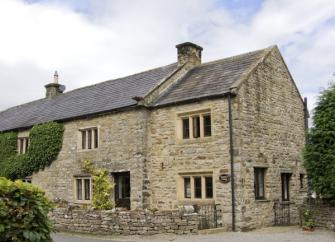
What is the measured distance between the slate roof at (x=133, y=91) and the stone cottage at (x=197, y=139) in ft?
0.34

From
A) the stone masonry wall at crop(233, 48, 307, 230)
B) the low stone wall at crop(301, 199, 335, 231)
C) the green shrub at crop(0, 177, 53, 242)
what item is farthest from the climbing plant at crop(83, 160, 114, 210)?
the green shrub at crop(0, 177, 53, 242)

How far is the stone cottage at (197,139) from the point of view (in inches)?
734

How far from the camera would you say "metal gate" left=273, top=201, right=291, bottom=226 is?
20156 mm

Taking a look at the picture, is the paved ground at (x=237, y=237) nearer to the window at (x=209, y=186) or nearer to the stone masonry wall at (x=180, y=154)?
the stone masonry wall at (x=180, y=154)

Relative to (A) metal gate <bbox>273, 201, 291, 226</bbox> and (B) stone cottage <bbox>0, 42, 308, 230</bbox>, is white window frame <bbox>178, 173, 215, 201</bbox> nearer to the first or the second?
(B) stone cottage <bbox>0, 42, 308, 230</bbox>

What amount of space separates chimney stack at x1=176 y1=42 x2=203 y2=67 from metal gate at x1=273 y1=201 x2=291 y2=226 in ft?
29.0

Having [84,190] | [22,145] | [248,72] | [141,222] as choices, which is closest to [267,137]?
[248,72]

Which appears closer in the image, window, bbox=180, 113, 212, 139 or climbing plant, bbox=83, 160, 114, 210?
window, bbox=180, 113, 212, 139

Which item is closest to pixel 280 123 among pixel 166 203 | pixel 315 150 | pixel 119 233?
pixel 315 150

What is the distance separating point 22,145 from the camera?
27.7 metres

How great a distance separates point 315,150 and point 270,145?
313cm

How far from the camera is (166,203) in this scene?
20.2 m

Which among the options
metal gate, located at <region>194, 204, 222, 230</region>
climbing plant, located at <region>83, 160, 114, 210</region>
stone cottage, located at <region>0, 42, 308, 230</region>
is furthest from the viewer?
climbing plant, located at <region>83, 160, 114, 210</region>

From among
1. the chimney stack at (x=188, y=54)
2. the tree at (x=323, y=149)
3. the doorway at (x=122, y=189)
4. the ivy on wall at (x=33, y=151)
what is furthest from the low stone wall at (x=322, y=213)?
the ivy on wall at (x=33, y=151)
